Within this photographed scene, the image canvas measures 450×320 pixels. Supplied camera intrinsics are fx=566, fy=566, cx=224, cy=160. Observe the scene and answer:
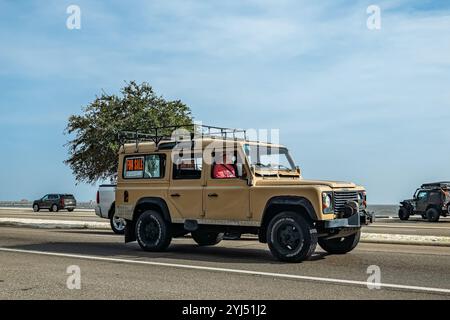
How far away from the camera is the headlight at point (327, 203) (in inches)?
393

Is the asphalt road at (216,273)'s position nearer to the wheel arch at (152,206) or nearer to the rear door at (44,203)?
the wheel arch at (152,206)

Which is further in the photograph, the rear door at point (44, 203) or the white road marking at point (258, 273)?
the rear door at point (44, 203)

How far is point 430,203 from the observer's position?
29828 millimetres

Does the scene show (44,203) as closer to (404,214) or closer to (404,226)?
(404,214)

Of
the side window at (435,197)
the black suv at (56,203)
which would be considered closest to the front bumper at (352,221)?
the side window at (435,197)

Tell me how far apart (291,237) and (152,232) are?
3.56 meters

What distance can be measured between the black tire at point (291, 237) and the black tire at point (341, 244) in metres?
1.63

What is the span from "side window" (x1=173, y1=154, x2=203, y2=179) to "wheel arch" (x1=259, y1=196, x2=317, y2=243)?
177 cm

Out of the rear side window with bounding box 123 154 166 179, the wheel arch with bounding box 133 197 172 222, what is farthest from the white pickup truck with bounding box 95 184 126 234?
the wheel arch with bounding box 133 197 172 222

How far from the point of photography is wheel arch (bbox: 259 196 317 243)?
9.98m

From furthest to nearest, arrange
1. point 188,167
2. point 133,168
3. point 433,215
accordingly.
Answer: point 433,215 < point 133,168 < point 188,167

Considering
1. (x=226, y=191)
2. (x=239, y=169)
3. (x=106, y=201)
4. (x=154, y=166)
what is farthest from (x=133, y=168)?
(x=106, y=201)

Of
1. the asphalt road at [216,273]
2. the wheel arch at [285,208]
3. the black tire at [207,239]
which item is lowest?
the asphalt road at [216,273]
